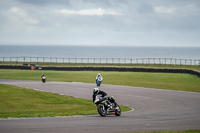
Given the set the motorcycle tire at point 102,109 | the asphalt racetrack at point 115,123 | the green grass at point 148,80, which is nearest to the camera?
the asphalt racetrack at point 115,123

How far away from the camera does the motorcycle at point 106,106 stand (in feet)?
68.1

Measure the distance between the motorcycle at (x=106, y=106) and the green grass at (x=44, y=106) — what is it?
1.99 m

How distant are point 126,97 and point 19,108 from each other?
1104 cm

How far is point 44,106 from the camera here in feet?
88.1

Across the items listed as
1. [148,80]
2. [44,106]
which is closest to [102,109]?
[44,106]

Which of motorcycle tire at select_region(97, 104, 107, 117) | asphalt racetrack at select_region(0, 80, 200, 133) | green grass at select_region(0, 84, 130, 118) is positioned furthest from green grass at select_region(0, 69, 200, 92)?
motorcycle tire at select_region(97, 104, 107, 117)

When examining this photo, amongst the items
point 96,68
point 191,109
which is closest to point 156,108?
point 191,109

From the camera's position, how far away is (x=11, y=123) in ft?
58.4

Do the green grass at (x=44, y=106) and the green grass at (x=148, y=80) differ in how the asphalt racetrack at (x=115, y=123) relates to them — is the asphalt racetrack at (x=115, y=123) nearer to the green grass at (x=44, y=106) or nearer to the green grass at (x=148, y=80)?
the green grass at (x=44, y=106)

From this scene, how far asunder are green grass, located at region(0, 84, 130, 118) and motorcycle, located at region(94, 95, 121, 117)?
1991 millimetres

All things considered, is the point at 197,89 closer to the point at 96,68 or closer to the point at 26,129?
the point at 26,129

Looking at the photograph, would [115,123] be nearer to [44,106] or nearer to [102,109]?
[102,109]

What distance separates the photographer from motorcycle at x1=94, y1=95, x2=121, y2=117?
68.1ft

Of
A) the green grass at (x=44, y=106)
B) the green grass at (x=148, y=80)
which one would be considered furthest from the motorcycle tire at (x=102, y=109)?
the green grass at (x=148, y=80)
